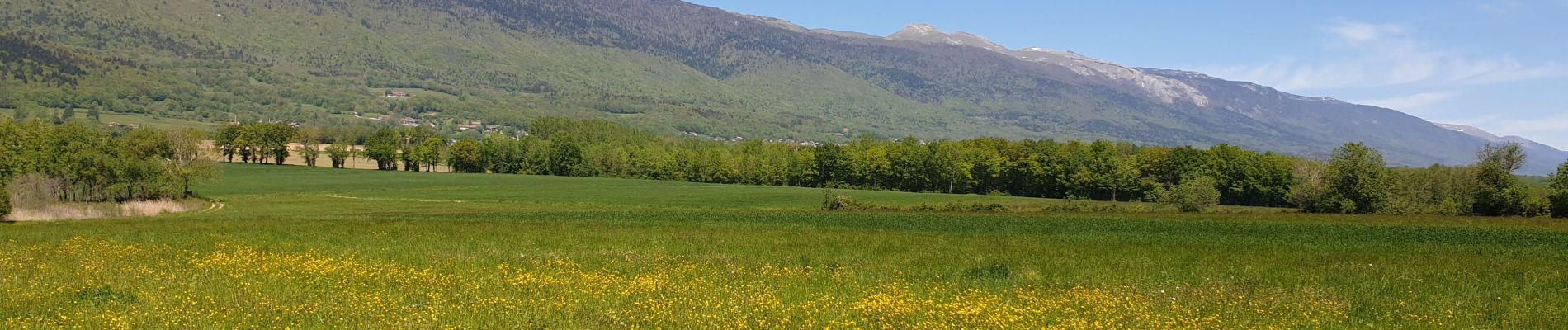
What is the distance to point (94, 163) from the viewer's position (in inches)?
2623

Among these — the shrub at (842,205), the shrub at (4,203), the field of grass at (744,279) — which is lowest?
the shrub at (4,203)

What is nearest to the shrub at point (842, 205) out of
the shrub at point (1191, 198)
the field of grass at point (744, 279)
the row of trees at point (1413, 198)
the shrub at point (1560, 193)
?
the shrub at point (1191, 198)

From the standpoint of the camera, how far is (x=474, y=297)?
49.2 ft

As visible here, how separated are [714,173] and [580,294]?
13614cm

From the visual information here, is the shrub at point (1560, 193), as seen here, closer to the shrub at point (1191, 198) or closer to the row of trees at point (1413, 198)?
the row of trees at point (1413, 198)

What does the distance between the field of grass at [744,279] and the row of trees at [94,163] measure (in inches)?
1565

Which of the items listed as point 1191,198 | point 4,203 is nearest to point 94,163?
point 4,203

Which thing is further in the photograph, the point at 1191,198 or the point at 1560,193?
the point at 1191,198

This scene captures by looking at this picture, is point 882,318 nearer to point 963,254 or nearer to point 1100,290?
point 1100,290

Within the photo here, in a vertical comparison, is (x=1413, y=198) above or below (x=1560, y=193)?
below

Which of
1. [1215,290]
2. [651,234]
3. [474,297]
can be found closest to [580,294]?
[474,297]

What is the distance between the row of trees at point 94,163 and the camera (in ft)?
209

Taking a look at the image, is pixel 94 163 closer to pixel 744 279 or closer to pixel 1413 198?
pixel 744 279

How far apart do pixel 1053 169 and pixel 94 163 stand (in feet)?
345
